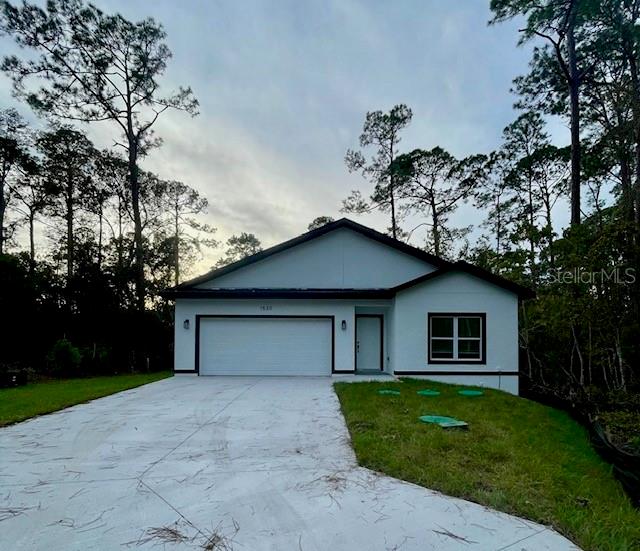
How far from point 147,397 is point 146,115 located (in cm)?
1614

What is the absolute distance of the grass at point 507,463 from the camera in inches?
122

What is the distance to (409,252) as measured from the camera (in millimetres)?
13367

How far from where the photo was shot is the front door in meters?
12.8

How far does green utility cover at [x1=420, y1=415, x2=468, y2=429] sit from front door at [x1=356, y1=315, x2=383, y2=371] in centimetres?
641

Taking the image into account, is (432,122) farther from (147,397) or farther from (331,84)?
(147,397)

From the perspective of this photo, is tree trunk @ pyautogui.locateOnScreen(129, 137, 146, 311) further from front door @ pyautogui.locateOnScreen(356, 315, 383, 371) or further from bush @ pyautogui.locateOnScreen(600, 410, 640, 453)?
bush @ pyautogui.locateOnScreen(600, 410, 640, 453)

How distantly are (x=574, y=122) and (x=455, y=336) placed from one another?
8254 mm

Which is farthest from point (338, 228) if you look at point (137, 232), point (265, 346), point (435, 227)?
point (137, 232)

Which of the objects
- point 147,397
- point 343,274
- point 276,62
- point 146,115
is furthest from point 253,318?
point 146,115

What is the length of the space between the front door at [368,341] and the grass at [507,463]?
17.4 feet

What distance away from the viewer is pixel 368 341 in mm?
→ 12828

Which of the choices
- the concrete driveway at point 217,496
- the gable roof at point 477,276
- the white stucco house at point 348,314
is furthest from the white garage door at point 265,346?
the concrete driveway at point 217,496

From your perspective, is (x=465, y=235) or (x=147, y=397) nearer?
(x=147, y=397)

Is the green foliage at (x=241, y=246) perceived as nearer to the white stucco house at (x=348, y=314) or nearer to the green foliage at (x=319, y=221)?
the green foliage at (x=319, y=221)
